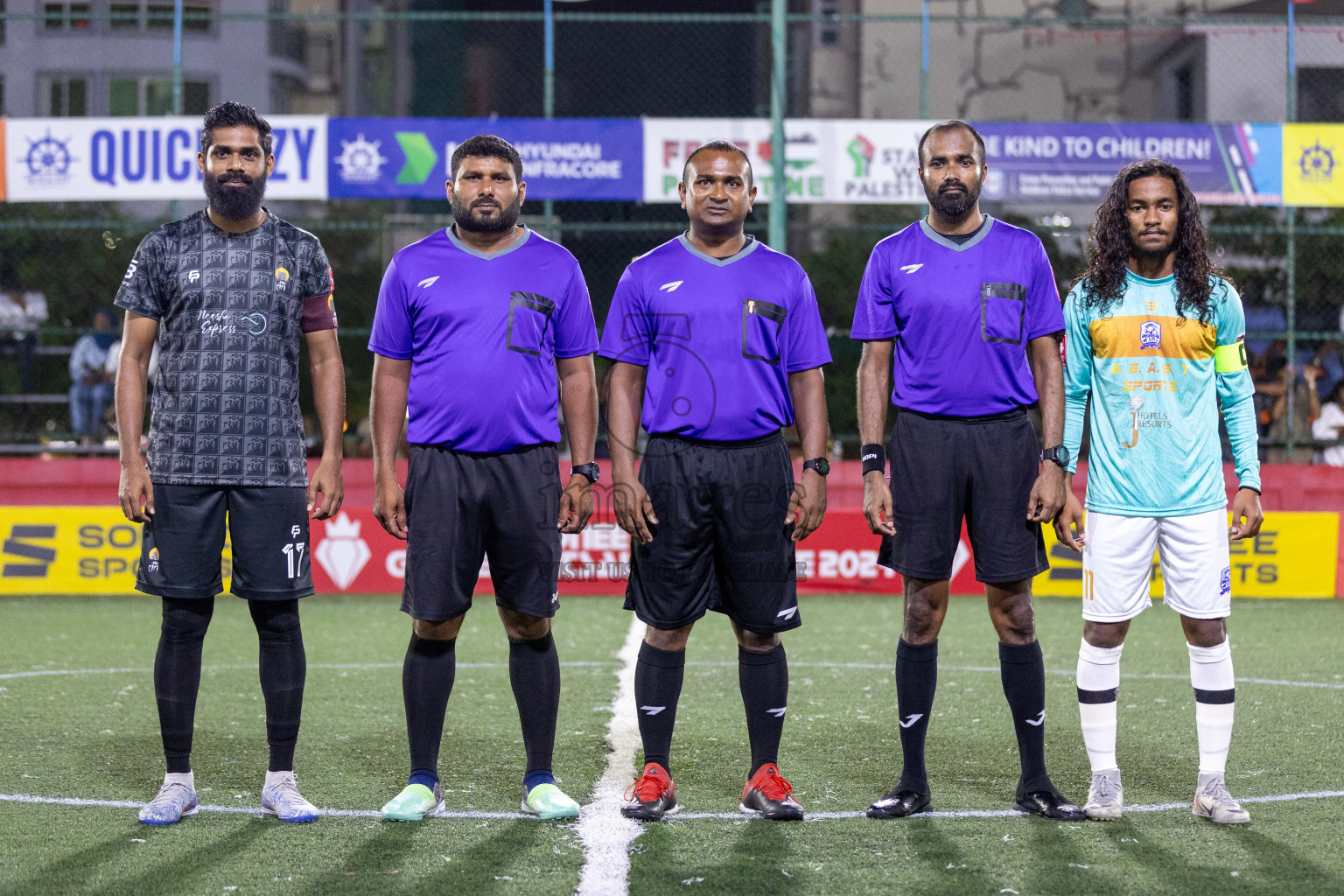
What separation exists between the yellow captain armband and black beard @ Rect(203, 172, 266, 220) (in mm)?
3054

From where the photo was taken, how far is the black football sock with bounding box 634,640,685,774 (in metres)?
4.35

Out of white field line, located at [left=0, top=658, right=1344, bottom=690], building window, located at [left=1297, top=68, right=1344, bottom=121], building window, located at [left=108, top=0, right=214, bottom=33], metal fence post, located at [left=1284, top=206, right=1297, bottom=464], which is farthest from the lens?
building window, located at [left=1297, top=68, right=1344, bottom=121]

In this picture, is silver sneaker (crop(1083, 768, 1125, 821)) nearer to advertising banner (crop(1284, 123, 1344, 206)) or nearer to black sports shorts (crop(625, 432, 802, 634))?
black sports shorts (crop(625, 432, 802, 634))

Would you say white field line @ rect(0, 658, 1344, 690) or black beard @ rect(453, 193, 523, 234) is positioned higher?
black beard @ rect(453, 193, 523, 234)

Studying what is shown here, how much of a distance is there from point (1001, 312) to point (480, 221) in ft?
5.40

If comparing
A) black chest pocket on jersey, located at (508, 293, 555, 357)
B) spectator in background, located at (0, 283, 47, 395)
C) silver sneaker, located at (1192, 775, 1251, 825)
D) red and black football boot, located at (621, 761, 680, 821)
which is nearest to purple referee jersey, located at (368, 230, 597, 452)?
black chest pocket on jersey, located at (508, 293, 555, 357)

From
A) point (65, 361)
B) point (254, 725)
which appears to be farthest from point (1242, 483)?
point (65, 361)

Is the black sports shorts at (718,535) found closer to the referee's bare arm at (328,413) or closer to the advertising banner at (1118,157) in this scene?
the referee's bare arm at (328,413)

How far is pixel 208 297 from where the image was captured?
425 cm

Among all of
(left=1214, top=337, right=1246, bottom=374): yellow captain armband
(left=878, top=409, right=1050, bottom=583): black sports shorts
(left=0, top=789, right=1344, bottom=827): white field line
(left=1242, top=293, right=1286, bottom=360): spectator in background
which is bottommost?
(left=0, top=789, right=1344, bottom=827): white field line

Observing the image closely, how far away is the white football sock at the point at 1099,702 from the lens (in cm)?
433

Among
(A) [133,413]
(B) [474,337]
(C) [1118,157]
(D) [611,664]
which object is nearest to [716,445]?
(B) [474,337]

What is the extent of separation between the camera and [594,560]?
10789 mm

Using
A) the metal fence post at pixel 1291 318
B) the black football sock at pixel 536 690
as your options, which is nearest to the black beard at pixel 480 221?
the black football sock at pixel 536 690
